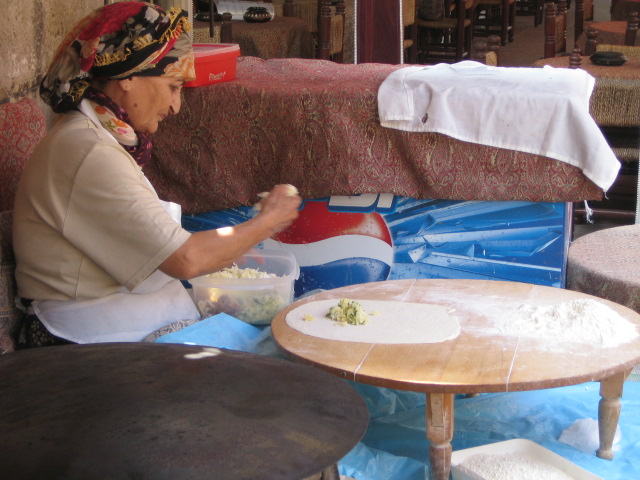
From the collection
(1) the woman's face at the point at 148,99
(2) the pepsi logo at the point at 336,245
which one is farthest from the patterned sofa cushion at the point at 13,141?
(2) the pepsi logo at the point at 336,245

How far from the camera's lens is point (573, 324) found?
93.8 inches

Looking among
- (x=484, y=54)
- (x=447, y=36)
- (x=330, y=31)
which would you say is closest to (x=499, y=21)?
(x=447, y=36)

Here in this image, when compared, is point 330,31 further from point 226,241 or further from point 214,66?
point 226,241

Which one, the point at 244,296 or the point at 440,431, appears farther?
the point at 244,296

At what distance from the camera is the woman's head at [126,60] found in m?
2.21

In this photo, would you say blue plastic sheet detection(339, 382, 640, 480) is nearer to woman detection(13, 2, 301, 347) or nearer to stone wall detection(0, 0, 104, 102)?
woman detection(13, 2, 301, 347)

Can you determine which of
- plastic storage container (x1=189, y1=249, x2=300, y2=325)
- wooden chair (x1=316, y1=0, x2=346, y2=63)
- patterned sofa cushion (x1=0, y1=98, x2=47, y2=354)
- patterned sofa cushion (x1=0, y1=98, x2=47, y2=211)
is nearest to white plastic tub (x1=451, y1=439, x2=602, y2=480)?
plastic storage container (x1=189, y1=249, x2=300, y2=325)

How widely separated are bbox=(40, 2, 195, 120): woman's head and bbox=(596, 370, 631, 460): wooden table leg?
1.50 m

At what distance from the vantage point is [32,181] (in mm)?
2160

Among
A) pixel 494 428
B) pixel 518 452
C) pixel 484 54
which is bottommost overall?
pixel 494 428

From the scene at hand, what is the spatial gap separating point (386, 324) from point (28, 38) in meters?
1.73

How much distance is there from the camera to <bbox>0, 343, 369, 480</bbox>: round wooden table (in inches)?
49.7

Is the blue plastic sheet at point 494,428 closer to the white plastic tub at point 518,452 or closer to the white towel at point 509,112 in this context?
the white plastic tub at point 518,452

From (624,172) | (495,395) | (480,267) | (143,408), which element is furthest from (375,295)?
(624,172)
